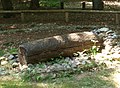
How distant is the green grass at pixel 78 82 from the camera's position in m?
6.03

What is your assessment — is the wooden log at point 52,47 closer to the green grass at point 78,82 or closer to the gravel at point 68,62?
the gravel at point 68,62

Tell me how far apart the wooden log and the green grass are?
116 centimetres

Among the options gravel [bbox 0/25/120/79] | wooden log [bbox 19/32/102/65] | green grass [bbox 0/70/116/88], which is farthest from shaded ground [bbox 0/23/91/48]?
green grass [bbox 0/70/116/88]

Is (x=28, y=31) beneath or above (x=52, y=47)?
beneath

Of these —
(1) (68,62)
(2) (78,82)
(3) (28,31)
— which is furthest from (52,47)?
(3) (28,31)

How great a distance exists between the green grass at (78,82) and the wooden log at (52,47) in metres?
1.16

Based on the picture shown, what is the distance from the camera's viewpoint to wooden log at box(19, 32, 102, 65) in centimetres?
761

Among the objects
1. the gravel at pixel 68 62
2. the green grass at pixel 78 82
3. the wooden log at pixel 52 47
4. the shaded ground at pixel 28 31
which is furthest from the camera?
the shaded ground at pixel 28 31

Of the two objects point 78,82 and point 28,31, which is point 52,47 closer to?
point 78,82

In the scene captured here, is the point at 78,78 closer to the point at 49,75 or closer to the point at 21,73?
the point at 49,75

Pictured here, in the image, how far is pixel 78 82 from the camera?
20.3 ft

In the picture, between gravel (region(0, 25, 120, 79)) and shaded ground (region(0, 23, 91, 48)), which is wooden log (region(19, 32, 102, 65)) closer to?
gravel (region(0, 25, 120, 79))

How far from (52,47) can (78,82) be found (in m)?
1.79

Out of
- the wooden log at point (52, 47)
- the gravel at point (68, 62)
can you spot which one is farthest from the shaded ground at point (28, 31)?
the wooden log at point (52, 47)
